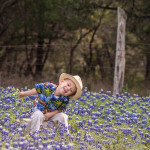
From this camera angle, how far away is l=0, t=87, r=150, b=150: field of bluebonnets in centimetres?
434

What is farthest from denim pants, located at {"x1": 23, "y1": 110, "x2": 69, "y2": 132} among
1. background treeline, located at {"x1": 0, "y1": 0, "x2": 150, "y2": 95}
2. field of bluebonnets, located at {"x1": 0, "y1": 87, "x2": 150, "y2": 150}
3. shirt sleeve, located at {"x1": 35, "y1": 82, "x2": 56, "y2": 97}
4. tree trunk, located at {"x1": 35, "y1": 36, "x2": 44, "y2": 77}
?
tree trunk, located at {"x1": 35, "y1": 36, "x2": 44, "y2": 77}

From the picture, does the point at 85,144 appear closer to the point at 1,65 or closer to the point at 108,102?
the point at 108,102

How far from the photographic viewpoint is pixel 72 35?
17.1 m

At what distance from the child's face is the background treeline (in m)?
5.09

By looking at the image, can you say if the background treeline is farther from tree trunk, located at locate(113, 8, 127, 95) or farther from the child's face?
the child's face

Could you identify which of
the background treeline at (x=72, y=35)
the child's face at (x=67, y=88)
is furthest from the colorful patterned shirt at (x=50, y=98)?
the background treeline at (x=72, y=35)

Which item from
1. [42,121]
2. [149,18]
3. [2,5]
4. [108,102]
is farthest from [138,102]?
[2,5]

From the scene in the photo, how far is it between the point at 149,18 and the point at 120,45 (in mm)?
3116

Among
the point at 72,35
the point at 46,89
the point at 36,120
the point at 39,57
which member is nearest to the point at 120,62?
the point at 46,89

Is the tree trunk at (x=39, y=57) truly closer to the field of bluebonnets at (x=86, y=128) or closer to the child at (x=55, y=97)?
the field of bluebonnets at (x=86, y=128)

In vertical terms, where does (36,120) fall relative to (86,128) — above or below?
above

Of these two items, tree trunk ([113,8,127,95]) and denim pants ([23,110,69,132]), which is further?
tree trunk ([113,8,127,95])

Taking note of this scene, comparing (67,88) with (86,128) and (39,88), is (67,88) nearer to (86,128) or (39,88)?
(39,88)

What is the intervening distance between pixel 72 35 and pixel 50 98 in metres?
12.1
